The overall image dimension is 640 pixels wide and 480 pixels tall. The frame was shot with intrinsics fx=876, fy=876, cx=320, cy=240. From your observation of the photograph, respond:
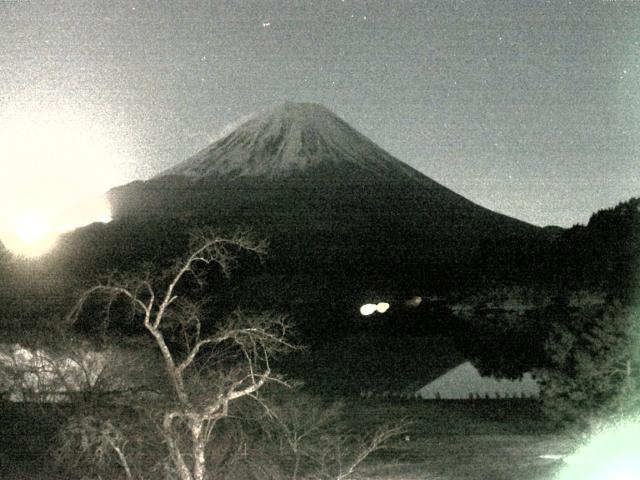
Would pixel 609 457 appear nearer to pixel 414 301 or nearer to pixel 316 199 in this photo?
pixel 414 301

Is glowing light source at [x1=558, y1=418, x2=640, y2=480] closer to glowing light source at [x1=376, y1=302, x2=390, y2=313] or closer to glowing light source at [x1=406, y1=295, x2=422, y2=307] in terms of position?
glowing light source at [x1=376, y1=302, x2=390, y2=313]

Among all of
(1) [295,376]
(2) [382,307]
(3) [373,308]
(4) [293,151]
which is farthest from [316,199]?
(1) [295,376]

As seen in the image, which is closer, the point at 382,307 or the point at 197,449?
the point at 197,449

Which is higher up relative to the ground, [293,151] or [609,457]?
[293,151]

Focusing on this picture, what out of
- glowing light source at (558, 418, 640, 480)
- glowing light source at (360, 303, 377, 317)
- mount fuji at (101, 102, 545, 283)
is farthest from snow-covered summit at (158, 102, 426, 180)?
glowing light source at (558, 418, 640, 480)

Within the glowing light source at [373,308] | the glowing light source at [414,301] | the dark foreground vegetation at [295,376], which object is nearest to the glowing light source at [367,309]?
the glowing light source at [373,308]

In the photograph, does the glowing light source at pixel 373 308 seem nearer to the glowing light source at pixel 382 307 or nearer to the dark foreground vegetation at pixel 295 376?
the glowing light source at pixel 382 307
